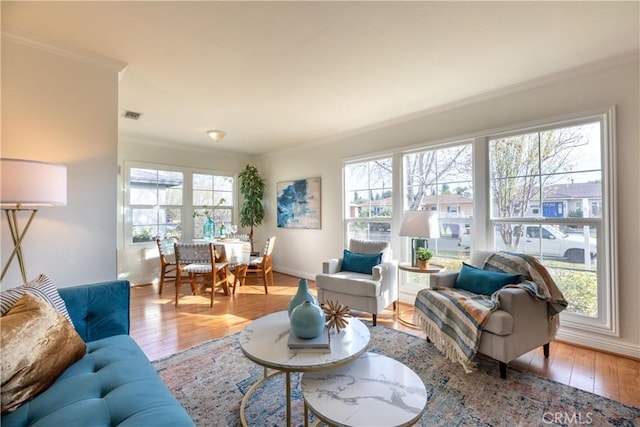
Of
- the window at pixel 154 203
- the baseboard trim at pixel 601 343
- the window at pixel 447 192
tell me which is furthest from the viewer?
the window at pixel 154 203

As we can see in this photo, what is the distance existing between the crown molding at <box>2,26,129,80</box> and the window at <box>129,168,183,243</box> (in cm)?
273

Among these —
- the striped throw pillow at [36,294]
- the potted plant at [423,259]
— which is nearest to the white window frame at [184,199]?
the striped throw pillow at [36,294]

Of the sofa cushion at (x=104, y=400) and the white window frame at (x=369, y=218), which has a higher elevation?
the white window frame at (x=369, y=218)

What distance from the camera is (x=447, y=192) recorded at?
11.2ft

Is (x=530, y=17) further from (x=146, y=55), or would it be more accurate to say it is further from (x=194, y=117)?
(x=194, y=117)

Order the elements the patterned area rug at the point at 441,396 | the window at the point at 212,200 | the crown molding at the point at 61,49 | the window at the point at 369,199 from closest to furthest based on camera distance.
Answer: the patterned area rug at the point at 441,396
the crown molding at the point at 61,49
the window at the point at 369,199
the window at the point at 212,200

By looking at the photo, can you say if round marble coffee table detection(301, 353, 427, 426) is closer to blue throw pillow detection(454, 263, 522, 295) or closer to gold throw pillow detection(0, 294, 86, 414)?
gold throw pillow detection(0, 294, 86, 414)

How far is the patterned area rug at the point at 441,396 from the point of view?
1.63 meters

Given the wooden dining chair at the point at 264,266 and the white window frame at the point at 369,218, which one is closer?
the white window frame at the point at 369,218

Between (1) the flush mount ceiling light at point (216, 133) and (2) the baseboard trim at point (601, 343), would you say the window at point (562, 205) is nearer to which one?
(2) the baseboard trim at point (601, 343)

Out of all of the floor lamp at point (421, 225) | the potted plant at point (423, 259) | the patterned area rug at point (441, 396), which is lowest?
the patterned area rug at point (441, 396)

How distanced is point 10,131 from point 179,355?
2.01 metres

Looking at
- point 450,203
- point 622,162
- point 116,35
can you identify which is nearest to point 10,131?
point 116,35

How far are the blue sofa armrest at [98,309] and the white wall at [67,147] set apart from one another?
2.06 feet
